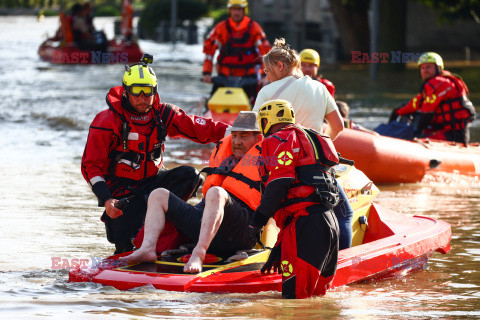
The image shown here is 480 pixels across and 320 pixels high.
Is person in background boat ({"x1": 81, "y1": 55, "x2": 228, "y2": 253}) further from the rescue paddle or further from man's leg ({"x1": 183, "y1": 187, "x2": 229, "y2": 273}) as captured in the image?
the rescue paddle

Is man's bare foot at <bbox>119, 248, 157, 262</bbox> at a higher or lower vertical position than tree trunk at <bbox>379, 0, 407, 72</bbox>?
lower

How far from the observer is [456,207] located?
9.75 m

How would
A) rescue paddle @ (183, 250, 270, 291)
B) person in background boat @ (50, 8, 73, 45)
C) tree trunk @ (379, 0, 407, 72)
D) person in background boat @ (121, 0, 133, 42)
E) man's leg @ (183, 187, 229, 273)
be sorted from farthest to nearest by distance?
person in background boat @ (121, 0, 133, 42) < person in background boat @ (50, 8, 73, 45) < tree trunk @ (379, 0, 407, 72) < man's leg @ (183, 187, 229, 273) < rescue paddle @ (183, 250, 270, 291)

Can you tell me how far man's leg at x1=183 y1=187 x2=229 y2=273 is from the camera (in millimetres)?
6098

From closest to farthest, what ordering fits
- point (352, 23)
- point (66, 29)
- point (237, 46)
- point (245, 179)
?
point (245, 179)
point (237, 46)
point (352, 23)
point (66, 29)

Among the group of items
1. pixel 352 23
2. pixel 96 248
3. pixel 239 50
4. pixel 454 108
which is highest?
pixel 239 50

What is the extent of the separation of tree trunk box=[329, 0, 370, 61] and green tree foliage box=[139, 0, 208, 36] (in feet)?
38.4

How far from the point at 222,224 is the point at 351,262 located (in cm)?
96

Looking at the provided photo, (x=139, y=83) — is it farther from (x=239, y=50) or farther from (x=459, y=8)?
(x=459, y=8)

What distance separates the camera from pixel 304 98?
22.7ft

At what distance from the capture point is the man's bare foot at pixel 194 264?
19.6ft

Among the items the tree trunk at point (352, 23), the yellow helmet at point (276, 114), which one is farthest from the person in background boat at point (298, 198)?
the tree trunk at point (352, 23)

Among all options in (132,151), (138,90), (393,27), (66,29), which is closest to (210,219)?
(132,151)

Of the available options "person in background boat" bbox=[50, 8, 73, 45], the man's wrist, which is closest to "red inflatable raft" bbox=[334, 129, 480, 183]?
the man's wrist
